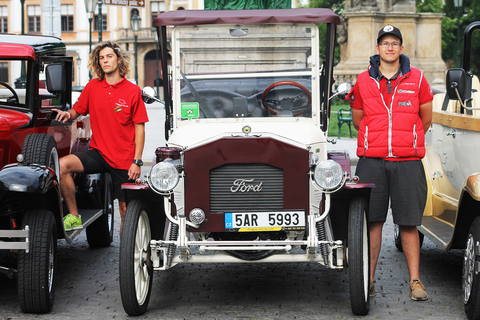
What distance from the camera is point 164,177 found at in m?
5.48

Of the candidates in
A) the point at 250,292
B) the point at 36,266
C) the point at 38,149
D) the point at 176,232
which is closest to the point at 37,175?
the point at 38,149

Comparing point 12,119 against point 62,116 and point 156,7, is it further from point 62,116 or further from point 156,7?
point 156,7

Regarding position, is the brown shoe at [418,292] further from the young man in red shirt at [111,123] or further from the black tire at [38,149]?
the black tire at [38,149]

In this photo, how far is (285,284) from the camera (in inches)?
266

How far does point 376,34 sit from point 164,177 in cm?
2603

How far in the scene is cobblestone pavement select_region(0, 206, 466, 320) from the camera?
5.85 m

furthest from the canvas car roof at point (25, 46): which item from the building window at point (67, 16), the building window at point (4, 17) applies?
the building window at point (4, 17)

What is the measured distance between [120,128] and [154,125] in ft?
64.5

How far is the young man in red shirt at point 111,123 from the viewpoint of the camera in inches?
278

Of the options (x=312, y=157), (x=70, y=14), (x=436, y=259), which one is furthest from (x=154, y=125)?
(x=70, y=14)

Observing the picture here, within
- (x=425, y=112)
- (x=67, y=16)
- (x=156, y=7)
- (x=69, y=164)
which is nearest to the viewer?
(x=425, y=112)

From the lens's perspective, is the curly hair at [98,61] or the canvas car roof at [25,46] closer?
the canvas car roof at [25,46]

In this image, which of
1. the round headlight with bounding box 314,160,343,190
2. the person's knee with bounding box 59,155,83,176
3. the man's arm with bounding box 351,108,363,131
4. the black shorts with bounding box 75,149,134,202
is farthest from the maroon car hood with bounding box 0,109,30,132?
the man's arm with bounding box 351,108,363,131

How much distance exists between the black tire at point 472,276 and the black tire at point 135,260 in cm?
222
